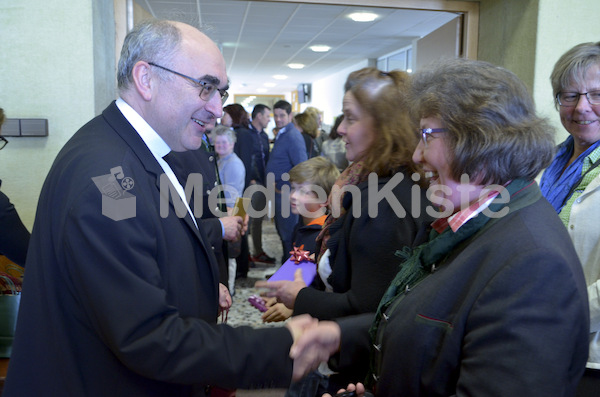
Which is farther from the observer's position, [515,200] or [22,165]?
[22,165]

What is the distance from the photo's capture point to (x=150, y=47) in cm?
119

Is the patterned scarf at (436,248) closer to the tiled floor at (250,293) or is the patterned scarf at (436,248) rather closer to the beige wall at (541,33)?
the beige wall at (541,33)

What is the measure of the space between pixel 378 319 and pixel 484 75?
657 mm

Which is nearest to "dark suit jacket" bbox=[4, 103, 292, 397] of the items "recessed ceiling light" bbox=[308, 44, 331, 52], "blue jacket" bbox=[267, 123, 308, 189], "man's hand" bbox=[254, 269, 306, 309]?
"man's hand" bbox=[254, 269, 306, 309]

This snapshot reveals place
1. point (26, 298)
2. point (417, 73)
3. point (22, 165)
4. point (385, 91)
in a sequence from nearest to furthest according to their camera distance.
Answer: point (26, 298)
point (417, 73)
point (385, 91)
point (22, 165)

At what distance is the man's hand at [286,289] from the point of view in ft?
5.21

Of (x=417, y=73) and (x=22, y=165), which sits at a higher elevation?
(x=417, y=73)

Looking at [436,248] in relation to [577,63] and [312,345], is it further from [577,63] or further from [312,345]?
[577,63]

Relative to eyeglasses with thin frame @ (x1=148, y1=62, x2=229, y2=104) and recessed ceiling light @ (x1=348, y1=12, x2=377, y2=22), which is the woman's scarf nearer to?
eyeglasses with thin frame @ (x1=148, y1=62, x2=229, y2=104)

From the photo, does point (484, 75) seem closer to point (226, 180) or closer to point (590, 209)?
point (590, 209)

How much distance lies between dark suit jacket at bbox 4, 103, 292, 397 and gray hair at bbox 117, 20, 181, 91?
14cm

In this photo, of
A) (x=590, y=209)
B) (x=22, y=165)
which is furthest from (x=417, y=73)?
(x=22, y=165)

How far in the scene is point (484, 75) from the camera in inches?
40.3

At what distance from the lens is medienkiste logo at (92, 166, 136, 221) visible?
94cm
